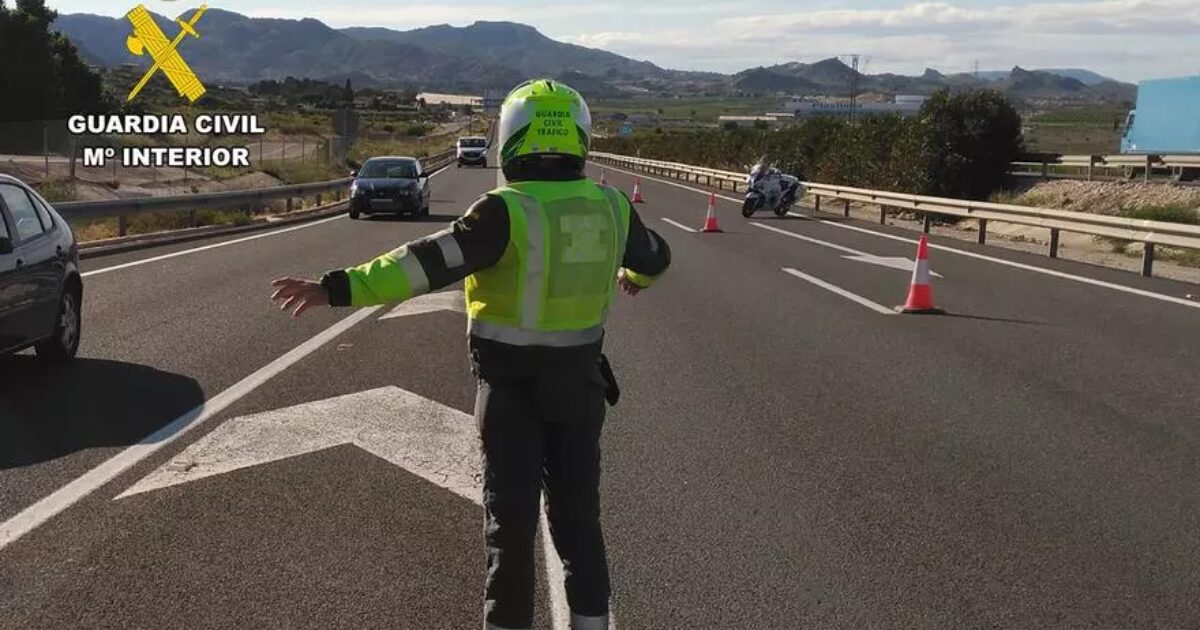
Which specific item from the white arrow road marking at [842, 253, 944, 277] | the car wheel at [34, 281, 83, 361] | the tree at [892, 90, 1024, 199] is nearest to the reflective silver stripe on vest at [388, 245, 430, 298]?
the car wheel at [34, 281, 83, 361]

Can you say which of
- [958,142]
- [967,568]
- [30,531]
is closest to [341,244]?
[30,531]

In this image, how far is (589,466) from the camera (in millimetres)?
3660

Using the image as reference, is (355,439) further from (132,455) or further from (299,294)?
(299,294)

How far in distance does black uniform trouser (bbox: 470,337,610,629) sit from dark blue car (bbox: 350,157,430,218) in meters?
24.6

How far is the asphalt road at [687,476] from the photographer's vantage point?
4.61m

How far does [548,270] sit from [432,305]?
32.5ft

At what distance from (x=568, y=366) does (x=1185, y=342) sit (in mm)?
9035

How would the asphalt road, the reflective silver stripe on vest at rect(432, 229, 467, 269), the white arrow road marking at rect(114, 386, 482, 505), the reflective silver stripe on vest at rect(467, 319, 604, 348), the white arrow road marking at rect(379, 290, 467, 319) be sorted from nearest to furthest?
the reflective silver stripe on vest at rect(432, 229, 467, 269) < the reflective silver stripe on vest at rect(467, 319, 604, 348) < the asphalt road < the white arrow road marking at rect(114, 386, 482, 505) < the white arrow road marking at rect(379, 290, 467, 319)

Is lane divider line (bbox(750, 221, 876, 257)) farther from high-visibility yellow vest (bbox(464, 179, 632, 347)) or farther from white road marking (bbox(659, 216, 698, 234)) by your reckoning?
high-visibility yellow vest (bbox(464, 179, 632, 347))

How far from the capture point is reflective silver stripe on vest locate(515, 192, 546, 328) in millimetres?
3471

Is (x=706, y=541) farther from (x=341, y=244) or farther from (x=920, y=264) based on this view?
(x=341, y=244)

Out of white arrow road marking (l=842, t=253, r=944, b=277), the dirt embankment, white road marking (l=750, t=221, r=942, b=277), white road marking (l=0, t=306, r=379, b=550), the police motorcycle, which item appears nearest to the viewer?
white road marking (l=0, t=306, r=379, b=550)

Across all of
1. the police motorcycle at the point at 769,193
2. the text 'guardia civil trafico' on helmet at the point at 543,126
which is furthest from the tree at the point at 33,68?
the text 'guardia civil trafico' on helmet at the point at 543,126

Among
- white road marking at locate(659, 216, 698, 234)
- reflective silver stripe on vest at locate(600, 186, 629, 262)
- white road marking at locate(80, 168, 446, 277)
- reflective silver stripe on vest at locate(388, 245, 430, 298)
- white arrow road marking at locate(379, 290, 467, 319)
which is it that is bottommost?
A: white road marking at locate(80, 168, 446, 277)
